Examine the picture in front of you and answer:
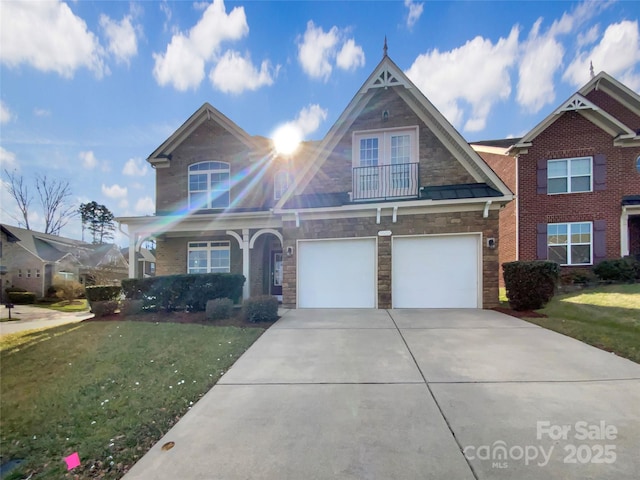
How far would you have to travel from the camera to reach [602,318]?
23.6 ft

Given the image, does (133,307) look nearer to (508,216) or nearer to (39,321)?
(39,321)

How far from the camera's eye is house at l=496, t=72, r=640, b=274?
12.8m

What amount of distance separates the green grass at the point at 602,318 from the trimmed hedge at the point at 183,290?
8.38 metres

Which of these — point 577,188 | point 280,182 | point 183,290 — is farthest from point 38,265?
point 577,188

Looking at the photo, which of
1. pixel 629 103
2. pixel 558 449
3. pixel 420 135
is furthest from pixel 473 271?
pixel 629 103

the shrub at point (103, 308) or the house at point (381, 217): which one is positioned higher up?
the house at point (381, 217)

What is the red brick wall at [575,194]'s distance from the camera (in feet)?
42.3

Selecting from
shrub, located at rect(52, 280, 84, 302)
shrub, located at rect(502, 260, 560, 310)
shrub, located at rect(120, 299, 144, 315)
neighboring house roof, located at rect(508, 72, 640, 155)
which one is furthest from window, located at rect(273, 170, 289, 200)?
shrub, located at rect(52, 280, 84, 302)

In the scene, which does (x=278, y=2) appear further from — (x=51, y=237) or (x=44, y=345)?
(x=51, y=237)

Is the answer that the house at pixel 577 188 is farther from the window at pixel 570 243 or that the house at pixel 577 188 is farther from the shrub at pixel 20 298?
the shrub at pixel 20 298

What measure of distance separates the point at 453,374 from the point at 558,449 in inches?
64.3

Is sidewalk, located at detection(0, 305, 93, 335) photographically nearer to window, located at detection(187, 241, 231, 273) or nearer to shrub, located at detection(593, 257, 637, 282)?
window, located at detection(187, 241, 231, 273)

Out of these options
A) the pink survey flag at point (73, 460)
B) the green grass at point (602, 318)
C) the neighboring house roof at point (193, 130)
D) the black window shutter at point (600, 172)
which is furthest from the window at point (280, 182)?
the black window shutter at point (600, 172)

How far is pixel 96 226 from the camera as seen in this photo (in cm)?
4881
